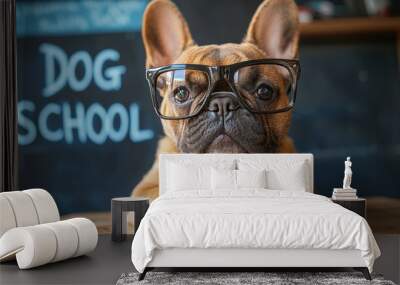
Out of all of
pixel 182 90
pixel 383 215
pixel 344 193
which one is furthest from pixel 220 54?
pixel 383 215

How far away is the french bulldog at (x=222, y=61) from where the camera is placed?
19.5 feet

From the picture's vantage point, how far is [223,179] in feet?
17.8

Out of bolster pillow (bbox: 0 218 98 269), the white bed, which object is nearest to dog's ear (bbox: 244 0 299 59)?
the white bed

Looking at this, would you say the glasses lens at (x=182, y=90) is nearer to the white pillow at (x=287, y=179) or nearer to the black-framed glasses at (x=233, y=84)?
the black-framed glasses at (x=233, y=84)

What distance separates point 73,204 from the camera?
6352 millimetres

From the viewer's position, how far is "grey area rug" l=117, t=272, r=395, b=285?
13.0ft

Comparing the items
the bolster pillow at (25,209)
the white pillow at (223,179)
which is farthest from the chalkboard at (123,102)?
the bolster pillow at (25,209)

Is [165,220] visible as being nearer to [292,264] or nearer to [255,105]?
[292,264]

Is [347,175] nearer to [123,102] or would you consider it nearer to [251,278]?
[251,278]

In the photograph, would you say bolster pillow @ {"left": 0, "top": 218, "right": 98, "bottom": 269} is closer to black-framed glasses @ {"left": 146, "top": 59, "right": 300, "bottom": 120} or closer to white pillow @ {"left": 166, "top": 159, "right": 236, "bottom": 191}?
white pillow @ {"left": 166, "top": 159, "right": 236, "bottom": 191}

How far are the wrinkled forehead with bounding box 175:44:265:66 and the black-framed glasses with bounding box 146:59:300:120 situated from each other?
13 cm

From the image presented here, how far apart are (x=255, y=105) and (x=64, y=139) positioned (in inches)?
78.2

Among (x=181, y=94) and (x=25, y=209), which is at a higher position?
(x=181, y=94)

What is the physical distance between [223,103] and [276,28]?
935 mm
